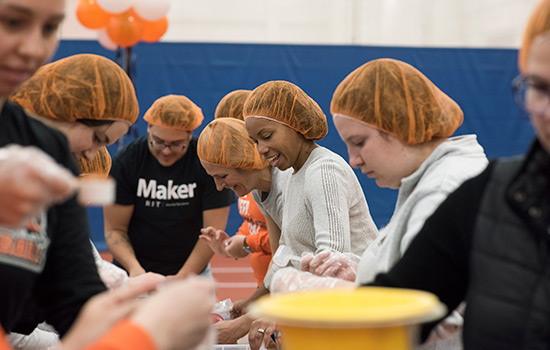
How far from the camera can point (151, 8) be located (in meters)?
6.41

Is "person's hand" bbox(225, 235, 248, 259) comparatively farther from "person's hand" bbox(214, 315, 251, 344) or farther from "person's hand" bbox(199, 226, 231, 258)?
"person's hand" bbox(214, 315, 251, 344)

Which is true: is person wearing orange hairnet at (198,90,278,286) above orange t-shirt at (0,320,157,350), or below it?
below

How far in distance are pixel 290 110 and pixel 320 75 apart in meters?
5.23

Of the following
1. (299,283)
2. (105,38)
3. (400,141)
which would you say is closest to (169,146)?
(400,141)

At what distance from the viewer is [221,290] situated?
6.60 m

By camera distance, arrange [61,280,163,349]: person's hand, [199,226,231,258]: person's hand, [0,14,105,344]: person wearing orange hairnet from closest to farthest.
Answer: [61,280,163,349]: person's hand
[0,14,105,344]: person wearing orange hairnet
[199,226,231,258]: person's hand

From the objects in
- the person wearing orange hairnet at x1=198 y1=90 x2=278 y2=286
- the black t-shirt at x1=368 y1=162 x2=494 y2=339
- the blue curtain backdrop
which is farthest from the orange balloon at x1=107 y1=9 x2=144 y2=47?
the black t-shirt at x1=368 y1=162 x2=494 y2=339

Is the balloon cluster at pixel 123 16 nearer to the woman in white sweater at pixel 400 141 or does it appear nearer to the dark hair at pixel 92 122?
the dark hair at pixel 92 122

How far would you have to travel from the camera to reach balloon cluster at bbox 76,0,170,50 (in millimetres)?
6332

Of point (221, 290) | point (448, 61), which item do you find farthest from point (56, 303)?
point (448, 61)

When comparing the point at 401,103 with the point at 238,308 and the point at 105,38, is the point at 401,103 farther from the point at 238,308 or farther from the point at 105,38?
the point at 105,38

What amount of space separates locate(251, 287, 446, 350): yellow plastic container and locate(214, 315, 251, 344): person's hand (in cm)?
191

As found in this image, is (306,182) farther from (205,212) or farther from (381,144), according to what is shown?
(205,212)

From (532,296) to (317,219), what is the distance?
1.37 metres
